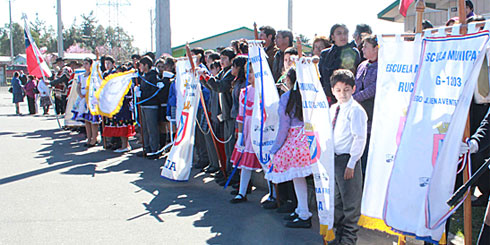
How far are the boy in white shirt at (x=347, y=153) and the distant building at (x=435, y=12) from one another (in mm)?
6789

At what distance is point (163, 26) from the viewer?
506 inches

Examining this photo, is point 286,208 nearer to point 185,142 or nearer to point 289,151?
point 289,151

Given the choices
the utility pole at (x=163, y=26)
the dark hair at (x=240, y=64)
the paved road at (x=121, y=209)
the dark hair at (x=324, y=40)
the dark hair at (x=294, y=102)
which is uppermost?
the utility pole at (x=163, y=26)

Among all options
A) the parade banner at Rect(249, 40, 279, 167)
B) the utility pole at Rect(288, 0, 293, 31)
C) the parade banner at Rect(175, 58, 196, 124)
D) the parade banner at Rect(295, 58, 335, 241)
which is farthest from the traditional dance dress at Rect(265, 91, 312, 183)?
the utility pole at Rect(288, 0, 293, 31)

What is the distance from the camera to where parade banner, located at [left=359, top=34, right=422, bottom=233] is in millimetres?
3855

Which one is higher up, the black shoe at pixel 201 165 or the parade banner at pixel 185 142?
the parade banner at pixel 185 142

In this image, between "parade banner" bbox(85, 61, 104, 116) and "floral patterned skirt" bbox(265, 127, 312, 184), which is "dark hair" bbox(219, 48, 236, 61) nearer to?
"floral patterned skirt" bbox(265, 127, 312, 184)

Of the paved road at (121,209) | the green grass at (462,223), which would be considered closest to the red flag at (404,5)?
the green grass at (462,223)

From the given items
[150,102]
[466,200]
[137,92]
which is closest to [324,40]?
[466,200]

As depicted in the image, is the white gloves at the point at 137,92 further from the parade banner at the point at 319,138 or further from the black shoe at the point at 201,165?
the parade banner at the point at 319,138

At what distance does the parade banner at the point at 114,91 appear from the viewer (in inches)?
394

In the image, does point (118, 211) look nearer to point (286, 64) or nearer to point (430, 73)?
point (286, 64)

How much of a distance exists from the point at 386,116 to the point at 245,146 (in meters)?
2.67

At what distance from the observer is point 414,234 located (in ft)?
11.3
